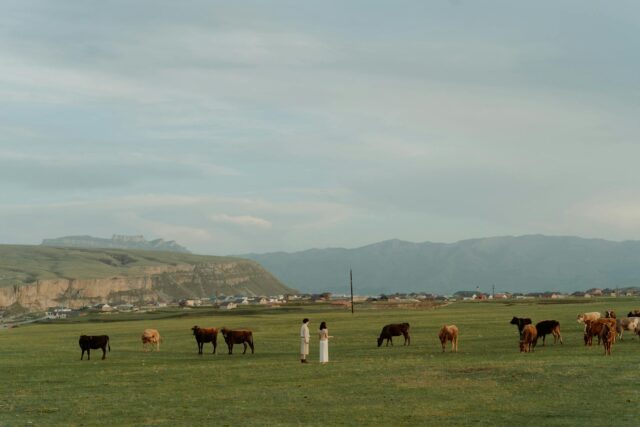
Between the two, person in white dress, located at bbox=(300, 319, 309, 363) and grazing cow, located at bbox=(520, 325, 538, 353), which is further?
grazing cow, located at bbox=(520, 325, 538, 353)

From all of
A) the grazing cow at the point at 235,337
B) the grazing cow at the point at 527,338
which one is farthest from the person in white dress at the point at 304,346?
the grazing cow at the point at 527,338

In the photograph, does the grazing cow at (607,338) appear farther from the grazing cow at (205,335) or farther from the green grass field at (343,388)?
the grazing cow at (205,335)

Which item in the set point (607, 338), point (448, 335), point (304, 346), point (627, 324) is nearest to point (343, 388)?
point (304, 346)

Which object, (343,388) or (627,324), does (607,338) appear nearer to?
(627,324)

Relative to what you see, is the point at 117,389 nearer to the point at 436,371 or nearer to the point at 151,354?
the point at 436,371

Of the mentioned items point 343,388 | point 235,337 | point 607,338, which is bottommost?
point 343,388

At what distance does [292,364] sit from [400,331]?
12.1 m

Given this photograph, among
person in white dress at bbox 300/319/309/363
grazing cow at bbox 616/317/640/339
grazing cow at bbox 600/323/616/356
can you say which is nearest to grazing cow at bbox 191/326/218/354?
person in white dress at bbox 300/319/309/363

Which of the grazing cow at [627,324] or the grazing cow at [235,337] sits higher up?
the grazing cow at [627,324]

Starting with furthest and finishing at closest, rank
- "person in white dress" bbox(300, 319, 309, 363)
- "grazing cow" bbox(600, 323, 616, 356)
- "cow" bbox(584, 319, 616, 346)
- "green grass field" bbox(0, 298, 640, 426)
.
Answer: "cow" bbox(584, 319, 616, 346)
"person in white dress" bbox(300, 319, 309, 363)
"grazing cow" bbox(600, 323, 616, 356)
"green grass field" bbox(0, 298, 640, 426)

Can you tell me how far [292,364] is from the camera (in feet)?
120

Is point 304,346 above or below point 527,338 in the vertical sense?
below

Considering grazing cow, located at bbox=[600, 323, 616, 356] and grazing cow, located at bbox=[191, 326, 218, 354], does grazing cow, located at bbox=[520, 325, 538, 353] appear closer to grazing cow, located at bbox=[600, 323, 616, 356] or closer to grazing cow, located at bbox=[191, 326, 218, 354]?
grazing cow, located at bbox=[600, 323, 616, 356]

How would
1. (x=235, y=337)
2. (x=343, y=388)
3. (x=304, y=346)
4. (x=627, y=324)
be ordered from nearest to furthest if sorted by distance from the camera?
(x=343, y=388) < (x=304, y=346) < (x=627, y=324) < (x=235, y=337)
